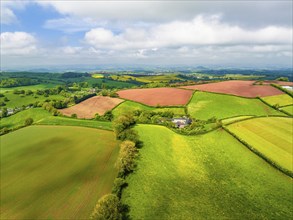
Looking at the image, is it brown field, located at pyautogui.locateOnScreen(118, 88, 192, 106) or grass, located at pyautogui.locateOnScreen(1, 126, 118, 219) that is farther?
brown field, located at pyautogui.locateOnScreen(118, 88, 192, 106)

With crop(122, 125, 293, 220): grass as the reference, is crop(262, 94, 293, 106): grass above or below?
above

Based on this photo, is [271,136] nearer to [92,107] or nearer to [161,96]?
[161,96]

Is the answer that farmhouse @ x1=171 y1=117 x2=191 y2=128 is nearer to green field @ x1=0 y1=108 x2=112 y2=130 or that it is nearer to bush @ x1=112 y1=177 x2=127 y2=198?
green field @ x1=0 y1=108 x2=112 y2=130

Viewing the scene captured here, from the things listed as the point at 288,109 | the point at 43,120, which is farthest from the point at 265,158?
the point at 43,120

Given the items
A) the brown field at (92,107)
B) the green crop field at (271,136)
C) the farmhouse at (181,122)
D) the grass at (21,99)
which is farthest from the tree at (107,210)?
the grass at (21,99)

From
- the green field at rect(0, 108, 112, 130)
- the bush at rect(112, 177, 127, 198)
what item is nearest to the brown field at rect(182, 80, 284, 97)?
the green field at rect(0, 108, 112, 130)
